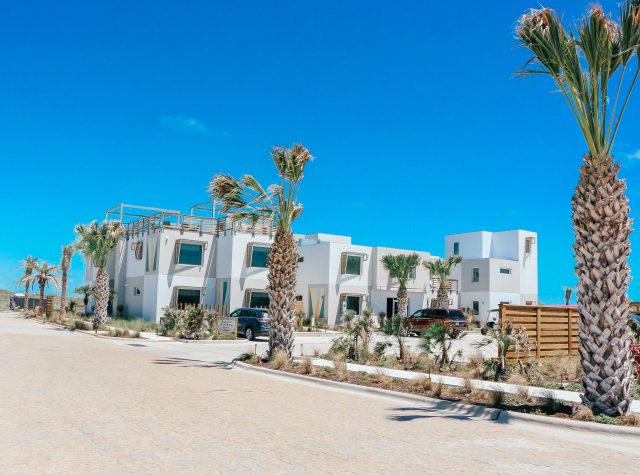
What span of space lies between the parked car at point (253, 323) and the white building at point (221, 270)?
8.54 metres

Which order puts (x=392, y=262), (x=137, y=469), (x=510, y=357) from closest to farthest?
(x=137, y=469) → (x=510, y=357) → (x=392, y=262)

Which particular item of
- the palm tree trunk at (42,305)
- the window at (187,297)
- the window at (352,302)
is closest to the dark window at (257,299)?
the window at (187,297)

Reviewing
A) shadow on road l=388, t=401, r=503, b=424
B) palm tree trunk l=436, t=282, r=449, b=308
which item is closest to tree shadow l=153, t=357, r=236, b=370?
shadow on road l=388, t=401, r=503, b=424

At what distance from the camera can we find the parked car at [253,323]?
28.4m

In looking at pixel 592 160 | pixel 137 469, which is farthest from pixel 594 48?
pixel 137 469

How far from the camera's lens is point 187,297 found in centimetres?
3859

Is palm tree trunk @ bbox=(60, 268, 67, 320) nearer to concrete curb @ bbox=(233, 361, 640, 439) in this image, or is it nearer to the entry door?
the entry door

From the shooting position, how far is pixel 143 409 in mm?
10023

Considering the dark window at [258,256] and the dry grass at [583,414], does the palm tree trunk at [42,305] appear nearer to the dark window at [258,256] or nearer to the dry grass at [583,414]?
the dark window at [258,256]

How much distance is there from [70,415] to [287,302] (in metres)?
8.74

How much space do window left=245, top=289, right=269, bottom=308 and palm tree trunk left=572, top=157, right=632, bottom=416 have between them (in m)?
29.9

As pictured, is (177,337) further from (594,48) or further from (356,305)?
(594,48)

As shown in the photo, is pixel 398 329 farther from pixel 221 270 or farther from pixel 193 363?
pixel 221 270

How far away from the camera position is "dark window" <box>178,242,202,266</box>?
38312 millimetres
